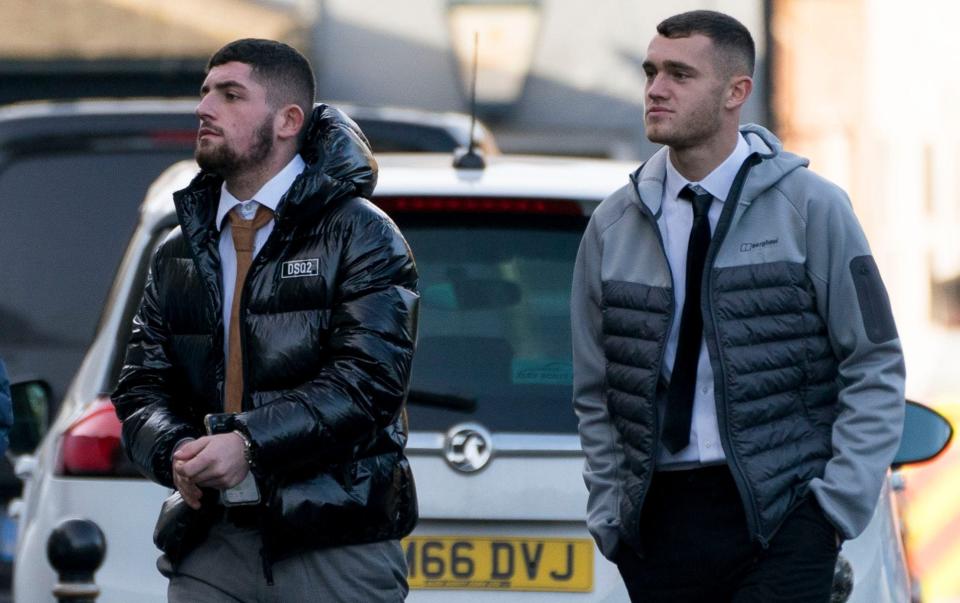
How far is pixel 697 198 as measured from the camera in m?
4.04

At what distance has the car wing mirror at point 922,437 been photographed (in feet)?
14.5

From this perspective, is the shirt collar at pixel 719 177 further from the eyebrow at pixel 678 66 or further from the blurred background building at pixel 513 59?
the blurred background building at pixel 513 59

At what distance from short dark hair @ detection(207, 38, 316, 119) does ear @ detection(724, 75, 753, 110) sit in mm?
764

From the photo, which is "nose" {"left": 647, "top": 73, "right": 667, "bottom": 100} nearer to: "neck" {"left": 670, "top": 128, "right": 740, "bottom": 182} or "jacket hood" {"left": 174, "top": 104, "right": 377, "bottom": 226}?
"neck" {"left": 670, "top": 128, "right": 740, "bottom": 182}

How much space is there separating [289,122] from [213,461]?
680mm

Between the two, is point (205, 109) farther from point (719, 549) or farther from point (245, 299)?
point (719, 549)

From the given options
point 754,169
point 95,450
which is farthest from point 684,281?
point 95,450

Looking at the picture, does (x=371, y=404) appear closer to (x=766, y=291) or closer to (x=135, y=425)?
(x=135, y=425)

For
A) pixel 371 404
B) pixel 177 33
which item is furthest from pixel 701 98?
pixel 177 33

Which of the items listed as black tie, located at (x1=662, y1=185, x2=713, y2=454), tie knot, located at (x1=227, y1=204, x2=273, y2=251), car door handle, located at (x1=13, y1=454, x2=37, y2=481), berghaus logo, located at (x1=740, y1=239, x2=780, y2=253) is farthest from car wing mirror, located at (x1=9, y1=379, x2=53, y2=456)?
berghaus logo, located at (x1=740, y1=239, x2=780, y2=253)

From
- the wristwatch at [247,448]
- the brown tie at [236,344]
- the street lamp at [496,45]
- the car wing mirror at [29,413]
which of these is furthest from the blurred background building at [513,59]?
the wristwatch at [247,448]

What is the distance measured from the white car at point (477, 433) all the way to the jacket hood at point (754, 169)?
68 cm

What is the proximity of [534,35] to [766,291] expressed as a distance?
14.5 m

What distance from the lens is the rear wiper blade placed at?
15.4 ft
